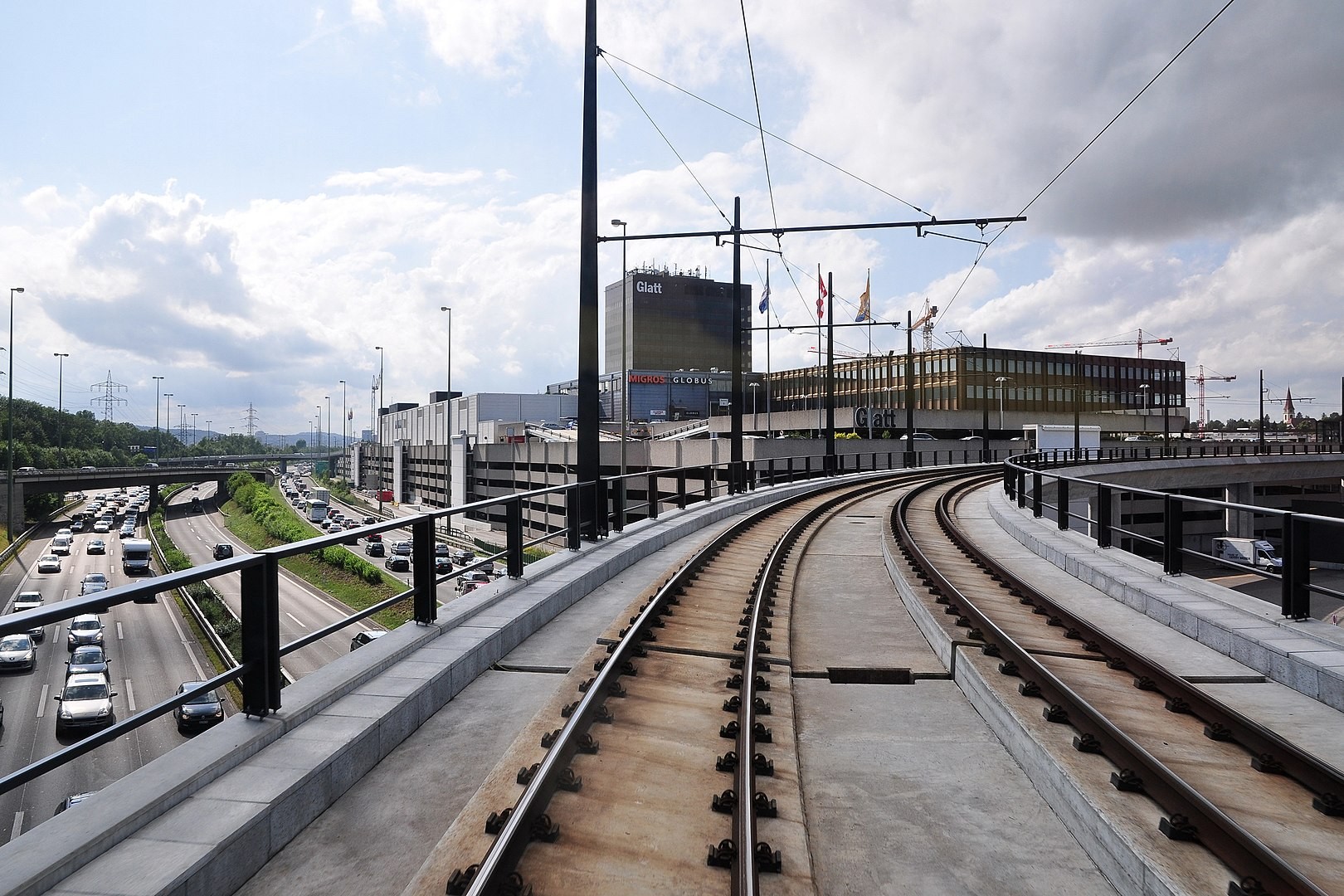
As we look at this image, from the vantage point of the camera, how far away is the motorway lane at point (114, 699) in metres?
17.6

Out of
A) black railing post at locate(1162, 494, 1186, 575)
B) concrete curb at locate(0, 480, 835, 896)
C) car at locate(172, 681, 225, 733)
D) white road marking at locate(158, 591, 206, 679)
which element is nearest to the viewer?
concrete curb at locate(0, 480, 835, 896)

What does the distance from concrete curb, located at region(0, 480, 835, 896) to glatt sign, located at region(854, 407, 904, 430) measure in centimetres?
5414

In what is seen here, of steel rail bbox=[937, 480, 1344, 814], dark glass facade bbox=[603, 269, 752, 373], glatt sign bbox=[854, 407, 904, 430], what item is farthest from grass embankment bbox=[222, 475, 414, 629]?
dark glass facade bbox=[603, 269, 752, 373]

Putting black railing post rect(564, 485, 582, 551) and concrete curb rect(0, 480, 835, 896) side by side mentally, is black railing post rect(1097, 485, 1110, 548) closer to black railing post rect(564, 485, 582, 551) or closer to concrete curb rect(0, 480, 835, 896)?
black railing post rect(564, 485, 582, 551)

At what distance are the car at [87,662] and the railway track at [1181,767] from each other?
23.1 meters

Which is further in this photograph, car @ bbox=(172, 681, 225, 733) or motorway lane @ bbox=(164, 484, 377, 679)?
car @ bbox=(172, 681, 225, 733)

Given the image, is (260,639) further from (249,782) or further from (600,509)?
(600,509)

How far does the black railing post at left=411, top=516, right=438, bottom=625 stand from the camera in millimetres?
6691

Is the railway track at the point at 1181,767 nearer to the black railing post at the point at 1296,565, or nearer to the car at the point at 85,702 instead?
the black railing post at the point at 1296,565

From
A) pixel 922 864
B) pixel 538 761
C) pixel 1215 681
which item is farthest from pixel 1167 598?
pixel 538 761

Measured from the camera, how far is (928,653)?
25.1ft

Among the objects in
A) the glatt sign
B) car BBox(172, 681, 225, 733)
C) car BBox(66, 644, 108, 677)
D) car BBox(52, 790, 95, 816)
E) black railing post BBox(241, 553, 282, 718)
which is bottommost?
car BBox(172, 681, 225, 733)

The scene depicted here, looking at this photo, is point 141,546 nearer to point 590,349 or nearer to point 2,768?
point 2,768

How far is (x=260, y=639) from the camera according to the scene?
457 cm
